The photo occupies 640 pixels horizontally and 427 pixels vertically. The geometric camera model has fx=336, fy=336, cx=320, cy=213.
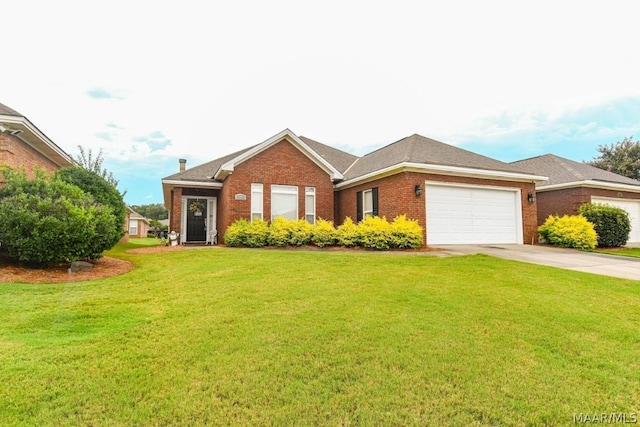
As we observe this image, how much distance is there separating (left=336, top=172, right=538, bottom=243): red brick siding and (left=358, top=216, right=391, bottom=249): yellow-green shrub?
4.72ft

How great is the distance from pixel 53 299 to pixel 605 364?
23.4 feet

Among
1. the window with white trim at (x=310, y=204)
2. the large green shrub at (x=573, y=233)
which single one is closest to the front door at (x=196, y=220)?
the window with white trim at (x=310, y=204)

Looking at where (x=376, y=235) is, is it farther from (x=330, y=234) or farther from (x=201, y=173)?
(x=201, y=173)

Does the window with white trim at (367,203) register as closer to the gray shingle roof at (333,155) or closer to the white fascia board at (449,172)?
the white fascia board at (449,172)

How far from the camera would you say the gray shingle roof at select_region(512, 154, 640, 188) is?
16.8m

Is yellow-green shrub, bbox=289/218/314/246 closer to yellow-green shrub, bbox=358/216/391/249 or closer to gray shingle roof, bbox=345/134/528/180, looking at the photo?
yellow-green shrub, bbox=358/216/391/249

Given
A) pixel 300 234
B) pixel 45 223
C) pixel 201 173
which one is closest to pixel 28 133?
pixel 45 223

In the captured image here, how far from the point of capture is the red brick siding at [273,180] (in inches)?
563

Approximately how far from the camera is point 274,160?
1498 cm

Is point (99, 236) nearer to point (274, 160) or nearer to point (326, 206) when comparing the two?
point (274, 160)

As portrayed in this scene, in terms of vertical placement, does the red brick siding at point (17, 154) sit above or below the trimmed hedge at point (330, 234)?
above

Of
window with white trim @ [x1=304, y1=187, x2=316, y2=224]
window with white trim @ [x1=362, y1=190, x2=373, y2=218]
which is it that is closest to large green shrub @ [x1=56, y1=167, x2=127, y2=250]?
window with white trim @ [x1=304, y1=187, x2=316, y2=224]

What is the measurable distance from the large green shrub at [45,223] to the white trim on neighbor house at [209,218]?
26.4 feet

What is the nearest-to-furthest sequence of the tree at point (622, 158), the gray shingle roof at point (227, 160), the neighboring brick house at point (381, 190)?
the neighboring brick house at point (381, 190) < the gray shingle roof at point (227, 160) < the tree at point (622, 158)
